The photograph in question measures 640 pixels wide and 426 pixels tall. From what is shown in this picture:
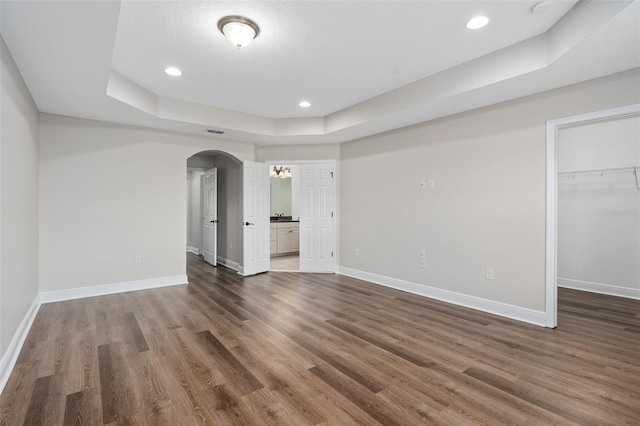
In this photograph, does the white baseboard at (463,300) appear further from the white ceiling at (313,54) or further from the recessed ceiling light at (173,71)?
the recessed ceiling light at (173,71)

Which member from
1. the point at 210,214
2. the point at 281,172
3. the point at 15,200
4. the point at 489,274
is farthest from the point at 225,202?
the point at 489,274

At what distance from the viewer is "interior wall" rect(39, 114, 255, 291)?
4.12m

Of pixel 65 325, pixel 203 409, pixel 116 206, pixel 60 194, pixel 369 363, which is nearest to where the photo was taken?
pixel 203 409

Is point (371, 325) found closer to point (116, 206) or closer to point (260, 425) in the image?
point (260, 425)

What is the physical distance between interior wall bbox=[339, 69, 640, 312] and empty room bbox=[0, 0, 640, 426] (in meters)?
0.03

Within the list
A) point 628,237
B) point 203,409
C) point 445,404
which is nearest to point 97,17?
point 203,409

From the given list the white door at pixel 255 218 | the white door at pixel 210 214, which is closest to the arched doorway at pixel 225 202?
→ the white door at pixel 210 214

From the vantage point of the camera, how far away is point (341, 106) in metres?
4.70

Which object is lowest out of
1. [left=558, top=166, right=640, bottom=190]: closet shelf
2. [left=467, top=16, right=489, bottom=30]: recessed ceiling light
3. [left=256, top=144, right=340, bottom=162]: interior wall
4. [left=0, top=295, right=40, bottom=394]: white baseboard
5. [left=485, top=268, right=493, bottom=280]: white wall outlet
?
[left=0, top=295, right=40, bottom=394]: white baseboard

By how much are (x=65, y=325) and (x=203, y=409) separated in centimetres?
237

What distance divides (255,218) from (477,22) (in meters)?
4.40

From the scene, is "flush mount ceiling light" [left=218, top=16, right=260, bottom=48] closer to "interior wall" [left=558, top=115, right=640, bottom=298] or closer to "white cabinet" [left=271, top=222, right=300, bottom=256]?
"interior wall" [left=558, top=115, right=640, bottom=298]

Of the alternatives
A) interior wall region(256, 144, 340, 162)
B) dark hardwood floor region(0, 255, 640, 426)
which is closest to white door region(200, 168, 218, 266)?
interior wall region(256, 144, 340, 162)

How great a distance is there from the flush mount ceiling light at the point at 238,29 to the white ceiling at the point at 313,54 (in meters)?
0.06
